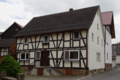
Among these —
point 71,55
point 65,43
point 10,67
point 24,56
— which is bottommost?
point 10,67

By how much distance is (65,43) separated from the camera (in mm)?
21781

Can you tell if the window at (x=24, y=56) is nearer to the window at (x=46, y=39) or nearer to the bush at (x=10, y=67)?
the window at (x=46, y=39)

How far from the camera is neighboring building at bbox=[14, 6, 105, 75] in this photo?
20.6 meters

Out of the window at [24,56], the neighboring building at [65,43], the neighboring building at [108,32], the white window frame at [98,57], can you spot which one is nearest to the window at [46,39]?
the neighboring building at [65,43]

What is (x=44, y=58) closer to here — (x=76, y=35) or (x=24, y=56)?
(x=24, y=56)

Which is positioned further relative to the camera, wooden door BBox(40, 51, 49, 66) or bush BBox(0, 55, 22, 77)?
wooden door BBox(40, 51, 49, 66)

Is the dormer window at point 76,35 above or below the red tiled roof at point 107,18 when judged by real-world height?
below

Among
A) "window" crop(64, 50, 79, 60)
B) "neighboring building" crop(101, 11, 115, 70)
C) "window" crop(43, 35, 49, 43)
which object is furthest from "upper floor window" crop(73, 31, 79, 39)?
"neighboring building" crop(101, 11, 115, 70)

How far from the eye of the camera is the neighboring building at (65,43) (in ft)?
67.6

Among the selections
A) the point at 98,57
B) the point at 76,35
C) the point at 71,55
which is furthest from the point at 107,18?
the point at 71,55

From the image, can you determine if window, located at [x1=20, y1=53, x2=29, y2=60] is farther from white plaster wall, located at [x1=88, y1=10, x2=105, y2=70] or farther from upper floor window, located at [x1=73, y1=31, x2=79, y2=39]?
white plaster wall, located at [x1=88, y1=10, x2=105, y2=70]

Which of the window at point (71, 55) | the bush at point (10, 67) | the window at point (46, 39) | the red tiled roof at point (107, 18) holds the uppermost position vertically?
the red tiled roof at point (107, 18)

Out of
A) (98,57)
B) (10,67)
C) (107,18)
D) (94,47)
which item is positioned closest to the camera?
(10,67)

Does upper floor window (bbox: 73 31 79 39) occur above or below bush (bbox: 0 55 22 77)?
above
